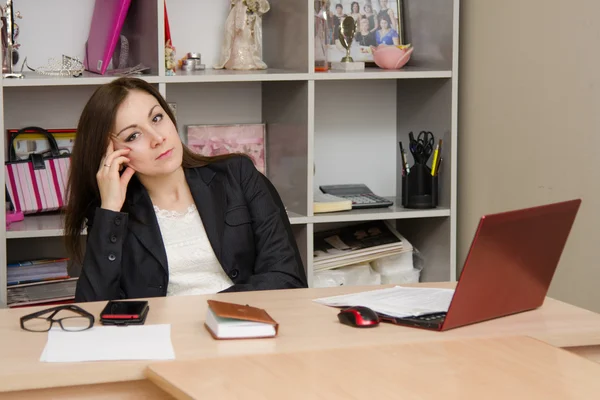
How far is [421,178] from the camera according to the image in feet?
10.1

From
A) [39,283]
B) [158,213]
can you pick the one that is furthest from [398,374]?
[39,283]

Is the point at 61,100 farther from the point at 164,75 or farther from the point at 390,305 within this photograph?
the point at 390,305

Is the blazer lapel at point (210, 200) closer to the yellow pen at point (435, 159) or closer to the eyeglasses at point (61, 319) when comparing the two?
the eyeglasses at point (61, 319)

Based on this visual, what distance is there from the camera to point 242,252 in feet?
7.31

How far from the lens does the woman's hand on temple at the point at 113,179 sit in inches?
85.1

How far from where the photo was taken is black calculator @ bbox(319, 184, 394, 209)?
10.2ft

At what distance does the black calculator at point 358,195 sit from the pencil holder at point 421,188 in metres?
0.10

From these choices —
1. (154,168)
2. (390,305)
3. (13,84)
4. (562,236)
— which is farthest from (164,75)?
(562,236)

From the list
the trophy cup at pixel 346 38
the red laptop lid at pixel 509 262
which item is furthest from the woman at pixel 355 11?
the red laptop lid at pixel 509 262

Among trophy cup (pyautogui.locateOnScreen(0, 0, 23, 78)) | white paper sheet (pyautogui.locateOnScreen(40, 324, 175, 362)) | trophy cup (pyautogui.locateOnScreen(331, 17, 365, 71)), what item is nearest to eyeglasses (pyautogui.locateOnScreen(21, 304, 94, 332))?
white paper sheet (pyautogui.locateOnScreen(40, 324, 175, 362))

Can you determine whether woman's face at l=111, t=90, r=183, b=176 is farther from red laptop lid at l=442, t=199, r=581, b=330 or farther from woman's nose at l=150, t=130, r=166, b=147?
red laptop lid at l=442, t=199, r=581, b=330

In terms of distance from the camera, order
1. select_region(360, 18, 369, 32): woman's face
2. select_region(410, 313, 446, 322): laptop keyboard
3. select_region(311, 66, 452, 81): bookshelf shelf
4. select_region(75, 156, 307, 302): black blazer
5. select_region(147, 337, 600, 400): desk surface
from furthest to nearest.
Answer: select_region(360, 18, 369, 32): woman's face < select_region(311, 66, 452, 81): bookshelf shelf < select_region(75, 156, 307, 302): black blazer < select_region(410, 313, 446, 322): laptop keyboard < select_region(147, 337, 600, 400): desk surface

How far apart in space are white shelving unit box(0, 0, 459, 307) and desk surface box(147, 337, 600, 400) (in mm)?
1504

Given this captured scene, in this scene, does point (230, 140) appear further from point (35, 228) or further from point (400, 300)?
point (400, 300)
